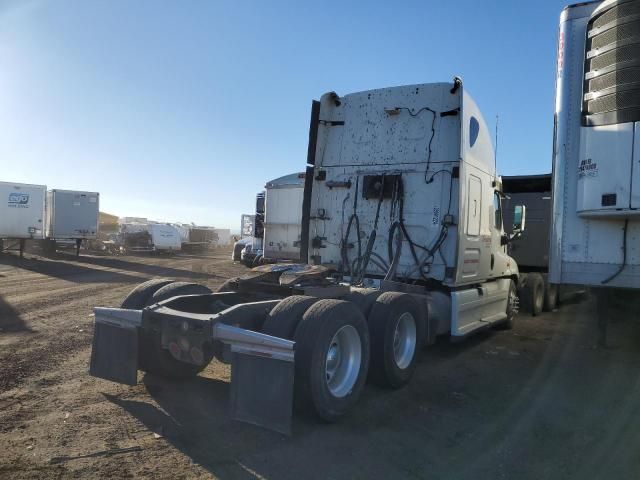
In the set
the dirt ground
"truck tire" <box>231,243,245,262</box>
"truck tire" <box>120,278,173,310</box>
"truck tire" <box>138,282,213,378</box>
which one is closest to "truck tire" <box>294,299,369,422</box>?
the dirt ground

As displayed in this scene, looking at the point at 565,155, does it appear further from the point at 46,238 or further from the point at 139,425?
the point at 46,238

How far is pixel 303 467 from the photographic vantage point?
364cm

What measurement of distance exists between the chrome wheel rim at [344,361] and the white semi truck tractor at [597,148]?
341 centimetres

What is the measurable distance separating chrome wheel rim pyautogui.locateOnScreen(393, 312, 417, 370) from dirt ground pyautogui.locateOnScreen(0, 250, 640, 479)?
32 centimetres

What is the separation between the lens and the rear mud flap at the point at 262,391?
3914 millimetres

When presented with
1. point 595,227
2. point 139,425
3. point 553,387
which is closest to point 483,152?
point 595,227

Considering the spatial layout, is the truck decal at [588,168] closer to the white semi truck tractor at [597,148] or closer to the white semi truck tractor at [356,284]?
the white semi truck tractor at [597,148]

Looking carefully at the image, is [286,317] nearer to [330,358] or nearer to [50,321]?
[330,358]

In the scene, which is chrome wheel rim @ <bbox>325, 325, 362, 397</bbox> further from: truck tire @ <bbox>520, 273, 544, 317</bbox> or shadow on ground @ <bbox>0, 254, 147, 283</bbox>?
shadow on ground @ <bbox>0, 254, 147, 283</bbox>

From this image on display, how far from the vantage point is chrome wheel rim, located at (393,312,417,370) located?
5.83 m

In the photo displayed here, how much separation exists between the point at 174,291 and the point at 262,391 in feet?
6.79

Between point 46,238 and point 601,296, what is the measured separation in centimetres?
2568

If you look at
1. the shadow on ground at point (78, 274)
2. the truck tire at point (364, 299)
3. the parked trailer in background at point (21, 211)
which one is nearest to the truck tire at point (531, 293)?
the truck tire at point (364, 299)

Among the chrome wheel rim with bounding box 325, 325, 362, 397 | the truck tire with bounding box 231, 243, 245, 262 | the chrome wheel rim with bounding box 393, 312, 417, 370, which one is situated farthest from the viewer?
the truck tire with bounding box 231, 243, 245, 262
